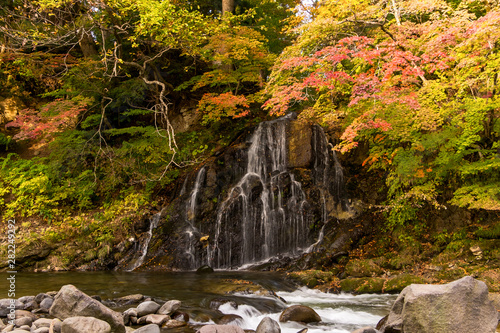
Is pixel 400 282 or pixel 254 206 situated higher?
pixel 254 206

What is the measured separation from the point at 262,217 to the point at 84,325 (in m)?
7.20

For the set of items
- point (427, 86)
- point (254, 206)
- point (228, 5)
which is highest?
point (228, 5)

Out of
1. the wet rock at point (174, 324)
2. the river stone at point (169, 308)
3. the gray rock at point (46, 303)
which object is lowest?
the wet rock at point (174, 324)

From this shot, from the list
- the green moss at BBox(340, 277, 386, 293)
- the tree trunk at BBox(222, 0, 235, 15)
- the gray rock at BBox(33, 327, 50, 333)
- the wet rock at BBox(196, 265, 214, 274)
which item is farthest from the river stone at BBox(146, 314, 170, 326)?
the tree trunk at BBox(222, 0, 235, 15)

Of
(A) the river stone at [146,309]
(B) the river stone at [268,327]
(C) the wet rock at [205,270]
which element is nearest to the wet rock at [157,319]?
(A) the river stone at [146,309]

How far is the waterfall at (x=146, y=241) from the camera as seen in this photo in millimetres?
10322

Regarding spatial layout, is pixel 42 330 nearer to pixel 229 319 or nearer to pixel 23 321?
pixel 23 321

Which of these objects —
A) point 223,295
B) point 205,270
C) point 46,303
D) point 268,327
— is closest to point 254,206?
point 205,270

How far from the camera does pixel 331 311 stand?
5.98 m

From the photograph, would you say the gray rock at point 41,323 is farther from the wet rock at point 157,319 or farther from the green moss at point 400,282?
the green moss at point 400,282

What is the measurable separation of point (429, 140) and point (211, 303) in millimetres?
5848

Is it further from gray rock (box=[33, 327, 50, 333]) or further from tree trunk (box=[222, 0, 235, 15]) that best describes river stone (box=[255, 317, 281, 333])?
tree trunk (box=[222, 0, 235, 15])

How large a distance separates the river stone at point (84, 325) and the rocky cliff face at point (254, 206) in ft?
19.8

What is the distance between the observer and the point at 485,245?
7254mm
